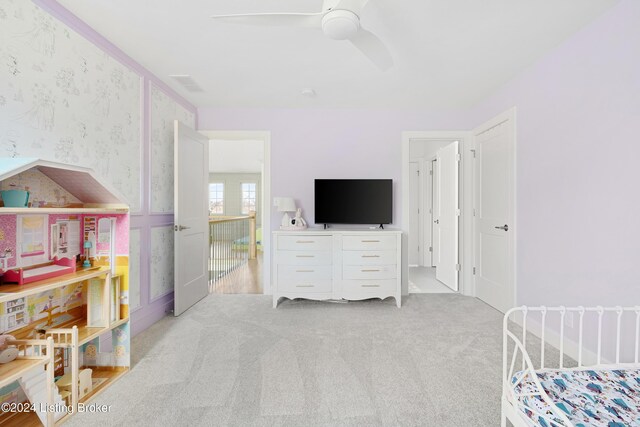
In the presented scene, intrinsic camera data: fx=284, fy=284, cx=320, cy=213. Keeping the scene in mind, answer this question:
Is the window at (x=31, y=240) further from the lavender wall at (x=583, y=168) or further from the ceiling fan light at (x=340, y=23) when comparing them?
the lavender wall at (x=583, y=168)

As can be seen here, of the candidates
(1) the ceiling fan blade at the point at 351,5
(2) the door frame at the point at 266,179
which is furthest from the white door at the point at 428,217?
(1) the ceiling fan blade at the point at 351,5

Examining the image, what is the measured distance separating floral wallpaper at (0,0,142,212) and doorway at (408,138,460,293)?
3.35 metres

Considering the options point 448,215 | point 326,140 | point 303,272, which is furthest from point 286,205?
point 448,215

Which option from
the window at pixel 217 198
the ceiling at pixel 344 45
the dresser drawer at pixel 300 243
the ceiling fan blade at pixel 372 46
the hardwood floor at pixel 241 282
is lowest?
the hardwood floor at pixel 241 282

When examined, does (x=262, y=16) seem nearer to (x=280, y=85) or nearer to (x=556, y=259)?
(x=280, y=85)

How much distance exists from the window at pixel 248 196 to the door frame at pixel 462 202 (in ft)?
25.0

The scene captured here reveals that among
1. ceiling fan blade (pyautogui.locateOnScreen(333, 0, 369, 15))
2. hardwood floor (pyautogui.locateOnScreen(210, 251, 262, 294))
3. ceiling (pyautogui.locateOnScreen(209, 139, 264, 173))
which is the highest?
ceiling (pyautogui.locateOnScreen(209, 139, 264, 173))

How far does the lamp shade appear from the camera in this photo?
140 inches

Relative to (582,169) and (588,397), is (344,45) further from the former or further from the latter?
(588,397)

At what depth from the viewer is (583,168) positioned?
213cm

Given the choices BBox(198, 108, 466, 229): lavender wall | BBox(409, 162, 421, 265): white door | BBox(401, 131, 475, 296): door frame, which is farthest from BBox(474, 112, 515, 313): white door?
BBox(409, 162, 421, 265): white door

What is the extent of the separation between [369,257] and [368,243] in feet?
0.54

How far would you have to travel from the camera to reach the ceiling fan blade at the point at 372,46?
182 centimetres

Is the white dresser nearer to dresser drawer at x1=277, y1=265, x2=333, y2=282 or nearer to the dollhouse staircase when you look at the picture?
dresser drawer at x1=277, y1=265, x2=333, y2=282
